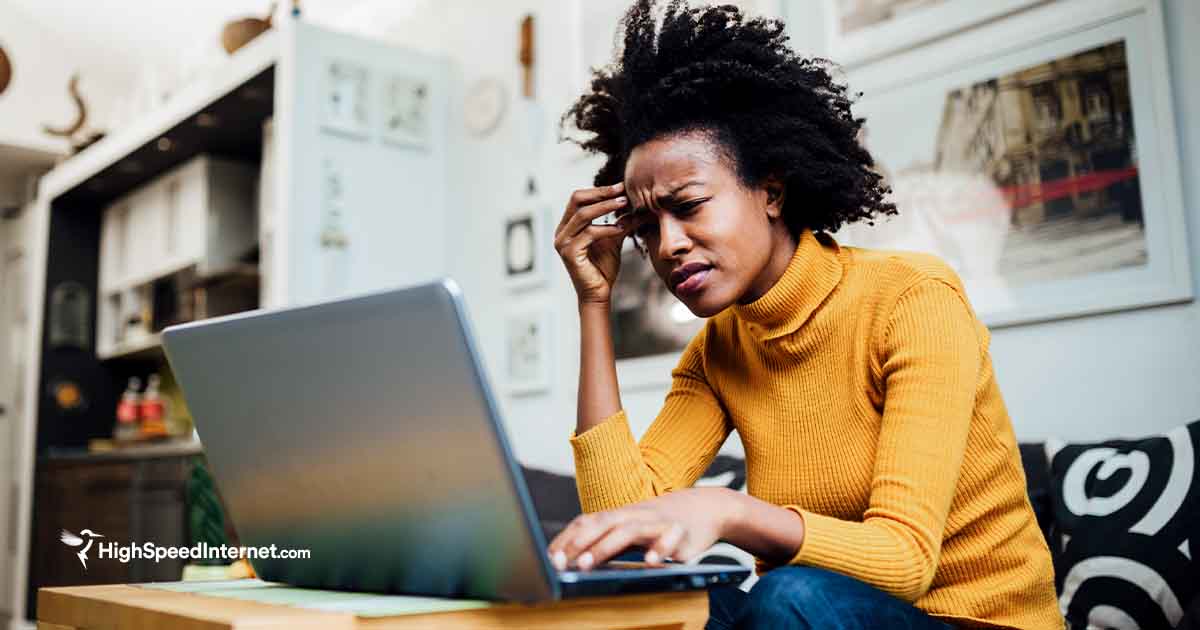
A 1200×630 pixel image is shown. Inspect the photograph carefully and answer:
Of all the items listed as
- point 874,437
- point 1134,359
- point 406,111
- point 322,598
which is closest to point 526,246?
point 406,111

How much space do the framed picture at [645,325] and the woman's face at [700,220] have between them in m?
1.50

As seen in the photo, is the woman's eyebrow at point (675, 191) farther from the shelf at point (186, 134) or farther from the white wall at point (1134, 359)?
the shelf at point (186, 134)

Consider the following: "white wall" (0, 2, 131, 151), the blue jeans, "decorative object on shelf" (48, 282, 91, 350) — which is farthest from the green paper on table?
"white wall" (0, 2, 131, 151)

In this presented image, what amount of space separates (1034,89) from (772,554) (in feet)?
4.99

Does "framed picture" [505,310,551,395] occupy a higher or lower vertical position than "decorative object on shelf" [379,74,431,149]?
lower

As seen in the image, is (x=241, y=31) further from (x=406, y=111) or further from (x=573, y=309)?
(x=573, y=309)

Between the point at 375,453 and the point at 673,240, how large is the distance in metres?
0.52

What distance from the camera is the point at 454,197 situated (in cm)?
362

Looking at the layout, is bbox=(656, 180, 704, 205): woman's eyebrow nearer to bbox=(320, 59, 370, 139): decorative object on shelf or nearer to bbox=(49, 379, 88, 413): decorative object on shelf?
bbox=(320, 59, 370, 139): decorative object on shelf

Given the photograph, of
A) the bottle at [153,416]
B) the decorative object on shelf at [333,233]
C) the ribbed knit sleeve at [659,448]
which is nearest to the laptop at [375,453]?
the ribbed knit sleeve at [659,448]

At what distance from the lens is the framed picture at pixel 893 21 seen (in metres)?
2.15

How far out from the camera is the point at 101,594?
840mm

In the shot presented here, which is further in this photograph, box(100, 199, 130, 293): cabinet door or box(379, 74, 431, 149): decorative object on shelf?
box(100, 199, 130, 293): cabinet door

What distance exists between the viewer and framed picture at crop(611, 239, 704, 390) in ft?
9.16
